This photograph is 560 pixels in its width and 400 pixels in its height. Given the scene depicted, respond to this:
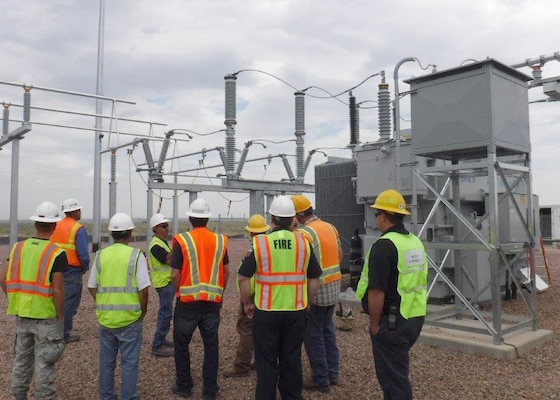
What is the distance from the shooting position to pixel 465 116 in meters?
6.05

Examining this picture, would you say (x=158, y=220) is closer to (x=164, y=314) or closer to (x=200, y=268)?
(x=164, y=314)

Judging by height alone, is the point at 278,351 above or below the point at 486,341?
above

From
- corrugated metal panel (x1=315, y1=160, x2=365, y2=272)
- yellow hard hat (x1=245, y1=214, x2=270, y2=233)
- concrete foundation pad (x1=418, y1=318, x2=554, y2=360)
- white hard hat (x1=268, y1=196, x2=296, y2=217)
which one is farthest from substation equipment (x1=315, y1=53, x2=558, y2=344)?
white hard hat (x1=268, y1=196, x2=296, y2=217)

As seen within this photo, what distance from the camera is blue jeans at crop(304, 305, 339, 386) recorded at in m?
4.66

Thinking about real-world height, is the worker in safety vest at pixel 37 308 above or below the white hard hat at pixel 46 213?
below

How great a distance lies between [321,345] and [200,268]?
1.35 m

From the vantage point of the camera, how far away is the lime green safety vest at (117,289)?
4.05 m

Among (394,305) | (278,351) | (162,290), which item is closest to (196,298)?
(278,351)

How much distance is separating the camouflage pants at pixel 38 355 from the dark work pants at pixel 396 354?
2.66 m

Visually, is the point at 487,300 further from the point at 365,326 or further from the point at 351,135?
the point at 351,135

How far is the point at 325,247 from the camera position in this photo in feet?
16.3

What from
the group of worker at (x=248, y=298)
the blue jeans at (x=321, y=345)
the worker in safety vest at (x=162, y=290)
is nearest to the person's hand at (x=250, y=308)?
the group of worker at (x=248, y=298)

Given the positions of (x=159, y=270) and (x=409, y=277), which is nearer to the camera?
(x=409, y=277)

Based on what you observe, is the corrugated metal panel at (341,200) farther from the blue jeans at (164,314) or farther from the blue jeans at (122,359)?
the blue jeans at (122,359)
